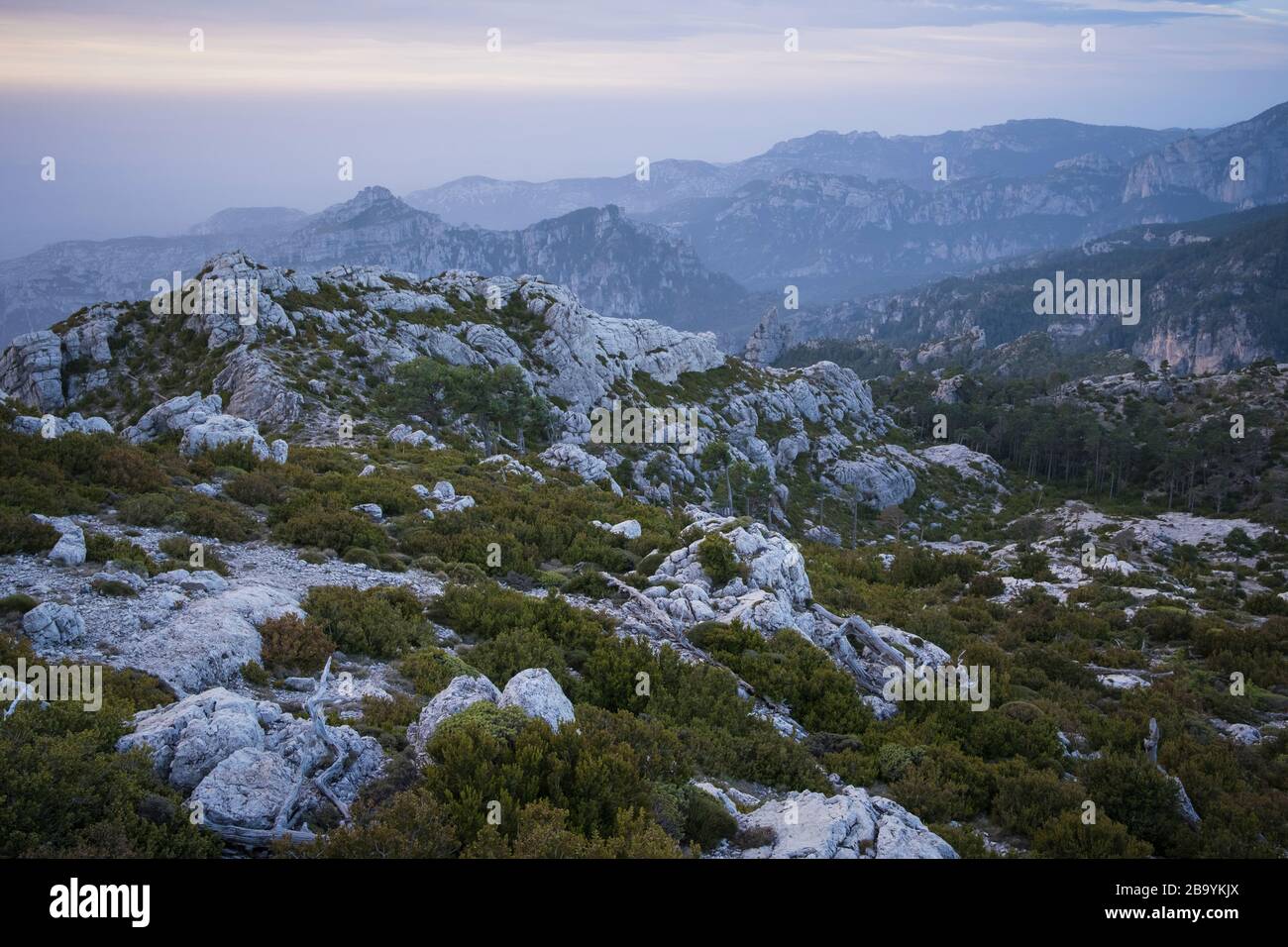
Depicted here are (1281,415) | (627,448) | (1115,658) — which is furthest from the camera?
(1281,415)

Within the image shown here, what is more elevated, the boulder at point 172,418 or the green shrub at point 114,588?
the boulder at point 172,418

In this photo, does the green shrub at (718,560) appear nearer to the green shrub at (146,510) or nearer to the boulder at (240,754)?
the boulder at (240,754)

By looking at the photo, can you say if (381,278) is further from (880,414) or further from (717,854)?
(880,414)

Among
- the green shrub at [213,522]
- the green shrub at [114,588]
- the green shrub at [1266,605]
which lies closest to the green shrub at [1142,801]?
the green shrub at [114,588]

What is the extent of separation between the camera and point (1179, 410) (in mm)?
127000

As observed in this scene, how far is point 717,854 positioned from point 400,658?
27.1 feet

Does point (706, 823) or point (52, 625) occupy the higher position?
point (52, 625)

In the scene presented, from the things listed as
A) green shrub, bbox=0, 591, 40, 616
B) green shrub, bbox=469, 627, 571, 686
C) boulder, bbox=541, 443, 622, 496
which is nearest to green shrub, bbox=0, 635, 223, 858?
green shrub, bbox=0, 591, 40, 616

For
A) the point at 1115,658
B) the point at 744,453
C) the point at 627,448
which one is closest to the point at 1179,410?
the point at 744,453

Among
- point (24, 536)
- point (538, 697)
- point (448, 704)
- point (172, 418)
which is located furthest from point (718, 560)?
point (172, 418)

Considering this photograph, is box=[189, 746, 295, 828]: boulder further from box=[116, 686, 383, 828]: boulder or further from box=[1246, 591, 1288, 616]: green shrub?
box=[1246, 591, 1288, 616]: green shrub

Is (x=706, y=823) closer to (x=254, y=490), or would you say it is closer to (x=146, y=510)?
(x=146, y=510)

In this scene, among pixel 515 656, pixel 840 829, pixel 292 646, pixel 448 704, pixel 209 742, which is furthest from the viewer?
pixel 515 656

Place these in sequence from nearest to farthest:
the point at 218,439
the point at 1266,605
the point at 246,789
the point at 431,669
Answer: the point at 246,789 < the point at 431,669 < the point at 218,439 < the point at 1266,605
